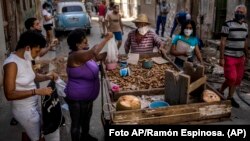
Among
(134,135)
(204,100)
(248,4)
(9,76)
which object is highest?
(248,4)

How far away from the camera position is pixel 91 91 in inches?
177

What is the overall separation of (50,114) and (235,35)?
4.34m

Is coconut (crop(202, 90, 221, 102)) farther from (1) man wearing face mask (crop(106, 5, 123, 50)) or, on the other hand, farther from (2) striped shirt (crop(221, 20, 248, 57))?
(1) man wearing face mask (crop(106, 5, 123, 50))

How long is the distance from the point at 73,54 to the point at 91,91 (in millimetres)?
623

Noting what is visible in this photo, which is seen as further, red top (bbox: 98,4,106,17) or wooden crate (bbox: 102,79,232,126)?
red top (bbox: 98,4,106,17)

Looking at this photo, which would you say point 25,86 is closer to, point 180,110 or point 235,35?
point 180,110

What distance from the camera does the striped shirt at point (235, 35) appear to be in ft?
21.1

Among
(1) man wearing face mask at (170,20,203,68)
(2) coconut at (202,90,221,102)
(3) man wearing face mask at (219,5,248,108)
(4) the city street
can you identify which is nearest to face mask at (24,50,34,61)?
(2) coconut at (202,90,221,102)

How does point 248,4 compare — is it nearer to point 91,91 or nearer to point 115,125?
point 91,91

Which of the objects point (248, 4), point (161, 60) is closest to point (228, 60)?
point (161, 60)

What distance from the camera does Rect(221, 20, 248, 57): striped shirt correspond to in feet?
21.1

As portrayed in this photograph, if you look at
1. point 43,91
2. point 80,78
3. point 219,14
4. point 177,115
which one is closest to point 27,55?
→ point 43,91

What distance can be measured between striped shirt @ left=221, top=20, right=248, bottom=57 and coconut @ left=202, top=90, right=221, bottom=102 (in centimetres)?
280

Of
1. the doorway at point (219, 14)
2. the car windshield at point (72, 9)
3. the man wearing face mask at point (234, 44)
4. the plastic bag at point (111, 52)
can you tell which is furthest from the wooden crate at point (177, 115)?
the car windshield at point (72, 9)
